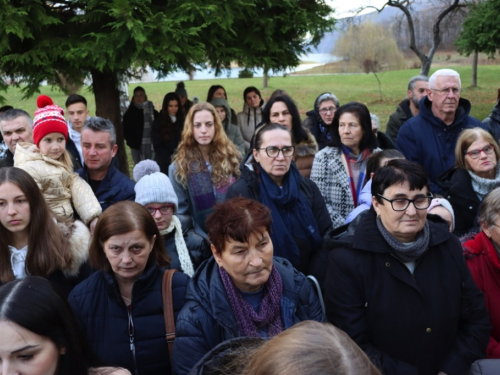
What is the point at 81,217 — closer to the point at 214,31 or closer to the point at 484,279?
the point at 484,279

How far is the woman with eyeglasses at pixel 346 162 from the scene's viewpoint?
4.90m

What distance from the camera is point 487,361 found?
3.15 meters

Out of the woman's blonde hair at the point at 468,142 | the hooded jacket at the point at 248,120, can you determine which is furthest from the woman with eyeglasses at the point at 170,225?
the hooded jacket at the point at 248,120

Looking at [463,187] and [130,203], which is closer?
[130,203]

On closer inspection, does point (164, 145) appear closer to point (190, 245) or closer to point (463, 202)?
point (190, 245)

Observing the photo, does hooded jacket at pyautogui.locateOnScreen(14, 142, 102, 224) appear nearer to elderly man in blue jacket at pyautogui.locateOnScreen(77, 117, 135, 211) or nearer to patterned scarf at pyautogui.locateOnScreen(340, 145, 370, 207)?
elderly man in blue jacket at pyautogui.locateOnScreen(77, 117, 135, 211)

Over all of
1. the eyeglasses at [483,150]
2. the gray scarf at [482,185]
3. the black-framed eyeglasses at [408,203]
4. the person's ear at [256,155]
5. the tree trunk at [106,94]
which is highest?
the tree trunk at [106,94]

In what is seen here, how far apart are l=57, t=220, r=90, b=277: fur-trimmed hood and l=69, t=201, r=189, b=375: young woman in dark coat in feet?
0.97

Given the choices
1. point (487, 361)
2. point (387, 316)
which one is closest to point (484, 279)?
point (487, 361)

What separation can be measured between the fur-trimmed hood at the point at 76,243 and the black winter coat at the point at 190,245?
586 mm

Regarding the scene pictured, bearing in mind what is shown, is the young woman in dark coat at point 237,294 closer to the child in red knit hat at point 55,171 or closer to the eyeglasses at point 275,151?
the eyeglasses at point 275,151

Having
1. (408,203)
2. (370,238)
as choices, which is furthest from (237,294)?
(408,203)

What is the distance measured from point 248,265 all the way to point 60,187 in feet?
6.54

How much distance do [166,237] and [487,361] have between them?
2.30 metres
